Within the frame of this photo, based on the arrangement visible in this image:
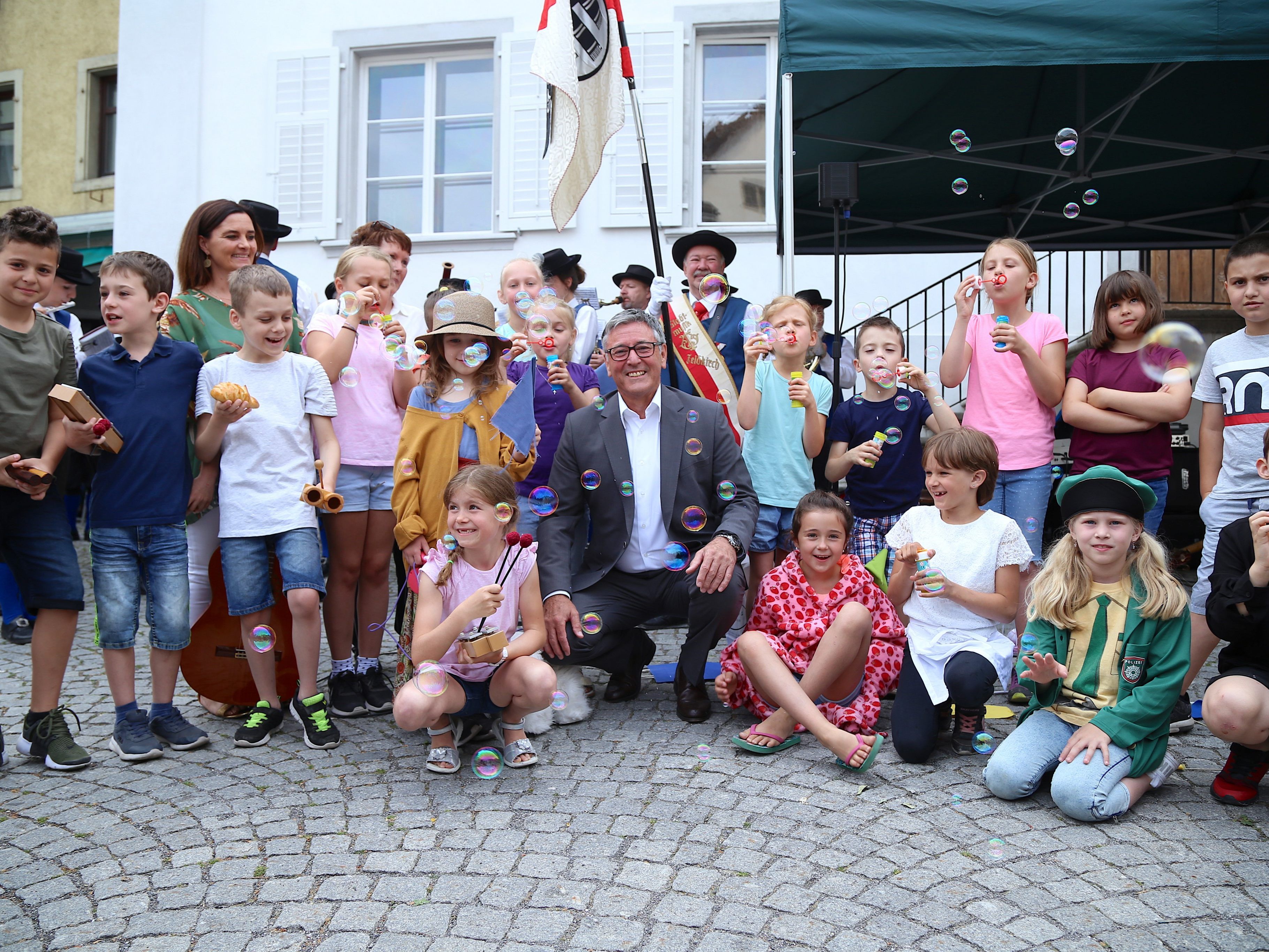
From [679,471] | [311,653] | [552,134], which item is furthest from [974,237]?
[311,653]

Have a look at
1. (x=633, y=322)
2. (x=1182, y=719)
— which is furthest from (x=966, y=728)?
(x=633, y=322)

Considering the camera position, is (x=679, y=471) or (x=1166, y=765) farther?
(x=679, y=471)

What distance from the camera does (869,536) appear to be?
4660 millimetres

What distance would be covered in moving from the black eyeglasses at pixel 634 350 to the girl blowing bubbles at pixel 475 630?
84cm

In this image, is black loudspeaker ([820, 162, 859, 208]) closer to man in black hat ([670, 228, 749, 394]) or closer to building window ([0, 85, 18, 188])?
man in black hat ([670, 228, 749, 394])

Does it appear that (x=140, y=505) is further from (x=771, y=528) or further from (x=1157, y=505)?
→ (x=1157, y=505)

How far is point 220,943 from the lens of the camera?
2473 millimetres

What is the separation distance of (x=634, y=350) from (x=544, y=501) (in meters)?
0.75

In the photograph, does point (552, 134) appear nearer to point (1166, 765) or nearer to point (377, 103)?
point (1166, 765)

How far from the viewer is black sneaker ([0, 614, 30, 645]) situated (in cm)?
571

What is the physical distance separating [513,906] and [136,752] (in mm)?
1883

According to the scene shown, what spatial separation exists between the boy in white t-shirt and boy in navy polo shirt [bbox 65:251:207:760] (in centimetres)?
14

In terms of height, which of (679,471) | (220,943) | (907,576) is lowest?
A: (220,943)

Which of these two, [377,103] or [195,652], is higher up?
[377,103]
